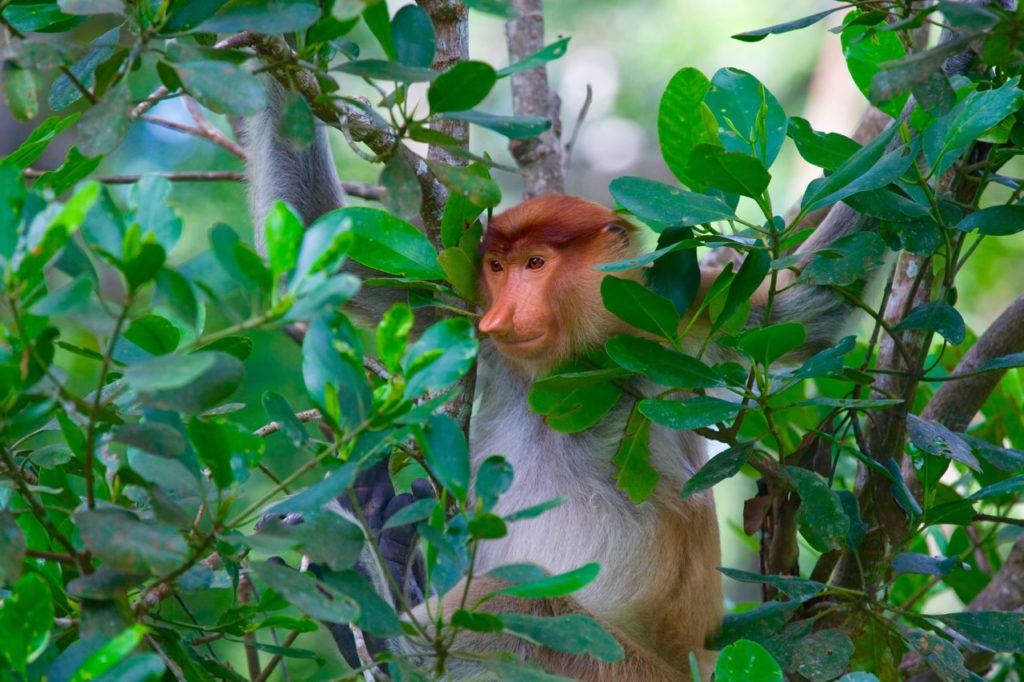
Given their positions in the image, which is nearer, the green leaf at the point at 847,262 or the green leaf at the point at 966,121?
the green leaf at the point at 966,121

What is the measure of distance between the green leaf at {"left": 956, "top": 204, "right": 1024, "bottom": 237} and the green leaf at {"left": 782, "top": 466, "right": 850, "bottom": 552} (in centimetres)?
63

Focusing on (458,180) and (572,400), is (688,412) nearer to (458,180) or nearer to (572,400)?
(572,400)

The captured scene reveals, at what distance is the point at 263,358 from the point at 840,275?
157 inches

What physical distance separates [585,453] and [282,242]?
2.35m

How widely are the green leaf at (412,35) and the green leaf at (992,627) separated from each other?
1613mm

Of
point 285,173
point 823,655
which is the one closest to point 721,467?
point 823,655

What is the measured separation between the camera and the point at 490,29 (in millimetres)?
15555

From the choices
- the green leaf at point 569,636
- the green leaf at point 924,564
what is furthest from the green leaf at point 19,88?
the green leaf at point 924,564

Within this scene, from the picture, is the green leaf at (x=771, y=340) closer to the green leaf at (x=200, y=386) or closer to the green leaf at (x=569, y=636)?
the green leaf at (x=569, y=636)

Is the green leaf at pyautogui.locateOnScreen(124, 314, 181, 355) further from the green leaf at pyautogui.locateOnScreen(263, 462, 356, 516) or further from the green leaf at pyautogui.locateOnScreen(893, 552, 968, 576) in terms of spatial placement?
the green leaf at pyautogui.locateOnScreen(893, 552, 968, 576)

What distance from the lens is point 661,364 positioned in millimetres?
2131

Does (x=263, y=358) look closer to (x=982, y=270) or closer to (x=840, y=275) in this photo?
(x=840, y=275)

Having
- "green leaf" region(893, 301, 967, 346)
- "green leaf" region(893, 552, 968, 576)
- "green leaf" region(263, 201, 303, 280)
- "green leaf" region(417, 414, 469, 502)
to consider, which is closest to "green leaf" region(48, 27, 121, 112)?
"green leaf" region(263, 201, 303, 280)

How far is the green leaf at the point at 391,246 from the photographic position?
93.5 inches
